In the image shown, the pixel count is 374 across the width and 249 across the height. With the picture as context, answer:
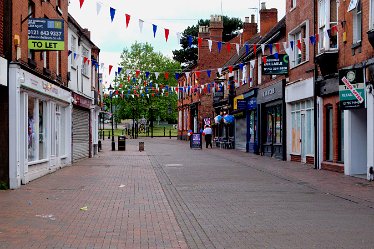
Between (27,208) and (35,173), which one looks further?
(35,173)

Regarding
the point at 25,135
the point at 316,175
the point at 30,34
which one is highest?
the point at 30,34

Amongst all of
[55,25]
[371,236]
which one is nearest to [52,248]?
[371,236]

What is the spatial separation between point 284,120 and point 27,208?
19.4 meters

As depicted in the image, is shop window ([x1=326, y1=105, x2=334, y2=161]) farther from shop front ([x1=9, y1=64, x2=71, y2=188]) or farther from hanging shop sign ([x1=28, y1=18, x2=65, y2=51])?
hanging shop sign ([x1=28, y1=18, x2=65, y2=51])

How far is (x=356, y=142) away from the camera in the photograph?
19.8 m

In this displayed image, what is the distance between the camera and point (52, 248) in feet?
25.2

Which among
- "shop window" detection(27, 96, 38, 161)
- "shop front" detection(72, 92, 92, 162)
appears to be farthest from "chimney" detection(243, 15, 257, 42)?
"shop window" detection(27, 96, 38, 161)

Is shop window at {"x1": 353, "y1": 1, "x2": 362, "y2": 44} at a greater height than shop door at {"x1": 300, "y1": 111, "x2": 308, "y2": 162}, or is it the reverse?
shop window at {"x1": 353, "y1": 1, "x2": 362, "y2": 44}

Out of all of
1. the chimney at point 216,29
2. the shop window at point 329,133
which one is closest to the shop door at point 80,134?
the shop window at point 329,133

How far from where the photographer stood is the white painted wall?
19.6 metres

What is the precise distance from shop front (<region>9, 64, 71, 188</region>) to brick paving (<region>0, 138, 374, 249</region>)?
2.30ft

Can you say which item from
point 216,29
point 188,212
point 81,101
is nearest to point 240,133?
point 216,29

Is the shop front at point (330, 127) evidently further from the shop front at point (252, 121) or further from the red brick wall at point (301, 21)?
the shop front at point (252, 121)

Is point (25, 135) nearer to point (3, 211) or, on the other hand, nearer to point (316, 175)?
point (3, 211)
